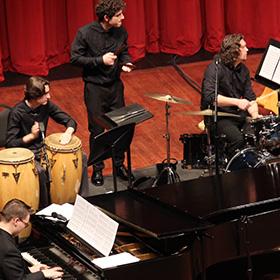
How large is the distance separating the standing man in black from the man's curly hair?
3.00ft

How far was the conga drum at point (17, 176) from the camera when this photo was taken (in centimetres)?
769

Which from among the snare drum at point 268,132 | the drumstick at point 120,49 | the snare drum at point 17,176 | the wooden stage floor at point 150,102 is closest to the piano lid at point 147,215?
the snare drum at point 17,176

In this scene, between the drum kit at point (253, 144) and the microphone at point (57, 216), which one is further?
the drum kit at point (253, 144)

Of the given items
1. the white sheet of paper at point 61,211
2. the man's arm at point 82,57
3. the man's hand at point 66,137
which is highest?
the man's arm at point 82,57

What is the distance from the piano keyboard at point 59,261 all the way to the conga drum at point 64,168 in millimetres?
1768

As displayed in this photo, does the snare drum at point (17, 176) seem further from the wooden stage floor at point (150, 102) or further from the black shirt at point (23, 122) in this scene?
the wooden stage floor at point (150, 102)

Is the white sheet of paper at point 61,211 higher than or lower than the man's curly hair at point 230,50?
lower

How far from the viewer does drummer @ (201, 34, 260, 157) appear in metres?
8.69

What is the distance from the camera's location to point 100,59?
8.59 m

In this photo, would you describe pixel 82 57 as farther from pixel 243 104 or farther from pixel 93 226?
pixel 93 226

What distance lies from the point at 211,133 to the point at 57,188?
153cm

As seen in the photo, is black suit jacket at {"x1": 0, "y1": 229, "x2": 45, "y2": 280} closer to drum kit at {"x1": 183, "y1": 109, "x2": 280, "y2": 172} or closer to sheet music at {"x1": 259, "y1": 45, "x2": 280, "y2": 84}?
drum kit at {"x1": 183, "y1": 109, "x2": 280, "y2": 172}

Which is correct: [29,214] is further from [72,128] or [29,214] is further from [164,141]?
[164,141]

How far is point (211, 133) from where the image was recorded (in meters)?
8.59
